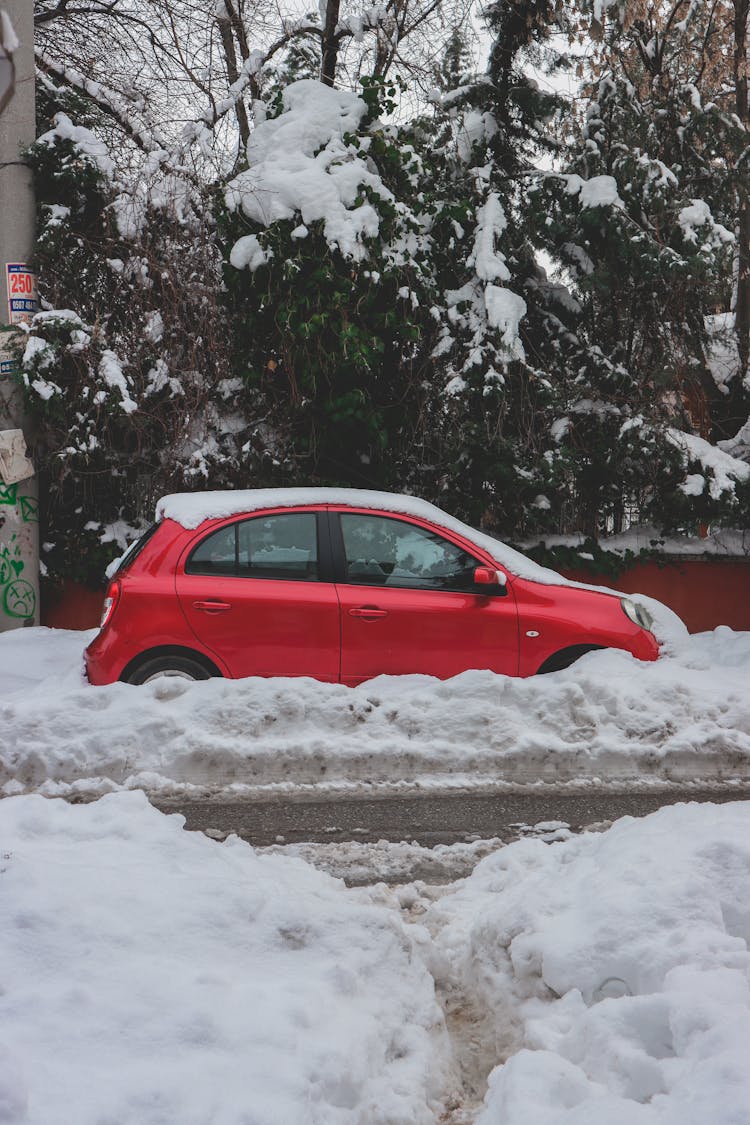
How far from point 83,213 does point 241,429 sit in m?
2.56

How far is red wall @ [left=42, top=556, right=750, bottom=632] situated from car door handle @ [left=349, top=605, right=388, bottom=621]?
433 cm

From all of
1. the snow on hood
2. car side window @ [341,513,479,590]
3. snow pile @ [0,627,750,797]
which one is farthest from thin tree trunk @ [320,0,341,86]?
snow pile @ [0,627,750,797]

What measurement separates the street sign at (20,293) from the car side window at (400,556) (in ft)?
13.6

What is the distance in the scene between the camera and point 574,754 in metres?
5.54

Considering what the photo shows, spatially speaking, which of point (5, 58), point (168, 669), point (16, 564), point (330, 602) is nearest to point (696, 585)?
point (330, 602)

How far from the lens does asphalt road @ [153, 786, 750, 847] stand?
15.1 ft

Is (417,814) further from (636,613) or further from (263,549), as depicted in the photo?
(636,613)

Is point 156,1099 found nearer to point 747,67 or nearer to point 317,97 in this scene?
point 317,97

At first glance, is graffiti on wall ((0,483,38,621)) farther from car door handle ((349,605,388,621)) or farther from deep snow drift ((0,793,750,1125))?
deep snow drift ((0,793,750,1125))

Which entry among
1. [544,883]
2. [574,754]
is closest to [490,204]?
[574,754]

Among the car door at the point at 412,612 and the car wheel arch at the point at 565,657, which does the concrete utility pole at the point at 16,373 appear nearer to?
the car door at the point at 412,612

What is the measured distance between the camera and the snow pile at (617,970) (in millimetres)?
2148

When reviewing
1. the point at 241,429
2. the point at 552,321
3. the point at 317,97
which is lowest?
the point at 241,429

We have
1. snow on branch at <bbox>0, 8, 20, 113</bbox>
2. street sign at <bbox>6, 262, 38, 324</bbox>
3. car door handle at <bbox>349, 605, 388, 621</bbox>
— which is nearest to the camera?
snow on branch at <bbox>0, 8, 20, 113</bbox>
